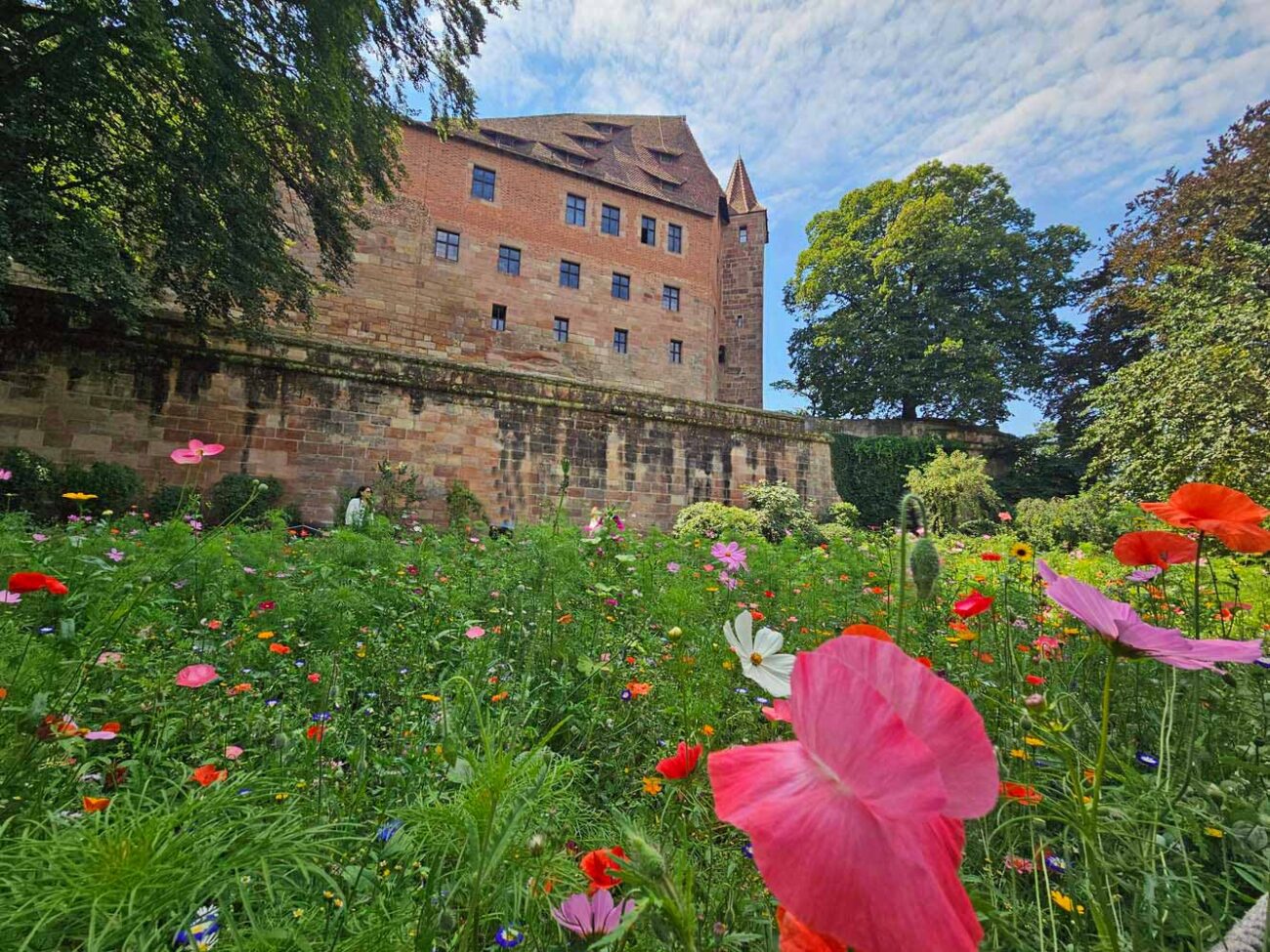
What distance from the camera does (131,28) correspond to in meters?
5.85

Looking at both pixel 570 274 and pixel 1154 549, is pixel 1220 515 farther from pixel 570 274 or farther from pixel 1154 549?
pixel 570 274

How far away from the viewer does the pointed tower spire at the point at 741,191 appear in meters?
25.1

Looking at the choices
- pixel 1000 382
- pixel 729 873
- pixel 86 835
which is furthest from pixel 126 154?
pixel 1000 382

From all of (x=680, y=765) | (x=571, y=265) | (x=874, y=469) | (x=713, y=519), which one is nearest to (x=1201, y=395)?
(x=874, y=469)

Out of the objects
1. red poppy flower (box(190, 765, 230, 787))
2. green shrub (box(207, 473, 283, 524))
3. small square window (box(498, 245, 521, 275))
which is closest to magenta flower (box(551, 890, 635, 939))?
red poppy flower (box(190, 765, 230, 787))

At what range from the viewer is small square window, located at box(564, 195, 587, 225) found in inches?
727

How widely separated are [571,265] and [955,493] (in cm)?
1334

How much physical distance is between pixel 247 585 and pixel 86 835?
2.43m

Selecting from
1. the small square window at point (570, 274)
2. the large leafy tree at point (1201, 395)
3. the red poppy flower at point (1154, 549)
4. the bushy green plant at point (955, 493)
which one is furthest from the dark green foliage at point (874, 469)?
the red poppy flower at point (1154, 549)

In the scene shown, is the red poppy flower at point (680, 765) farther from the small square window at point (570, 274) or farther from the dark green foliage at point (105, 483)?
the small square window at point (570, 274)

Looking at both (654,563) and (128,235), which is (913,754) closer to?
(654,563)

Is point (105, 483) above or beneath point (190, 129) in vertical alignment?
beneath

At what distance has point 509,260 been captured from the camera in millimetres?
17422

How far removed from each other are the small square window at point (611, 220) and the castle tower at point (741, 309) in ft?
17.8
